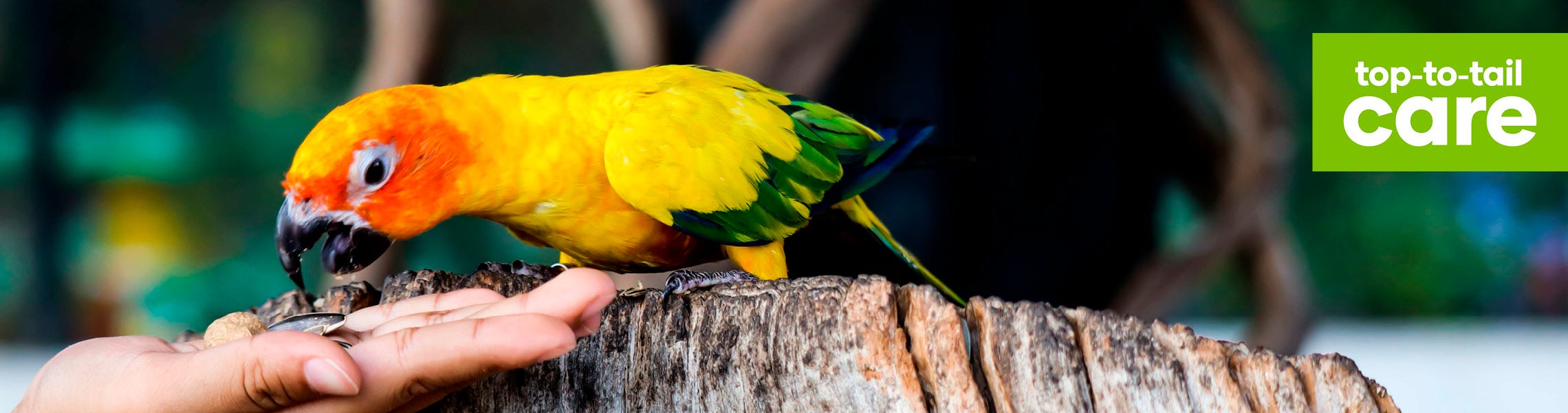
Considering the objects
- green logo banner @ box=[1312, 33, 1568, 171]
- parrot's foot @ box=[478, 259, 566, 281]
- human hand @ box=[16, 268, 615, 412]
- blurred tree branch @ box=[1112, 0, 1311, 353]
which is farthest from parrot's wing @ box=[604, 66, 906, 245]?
blurred tree branch @ box=[1112, 0, 1311, 353]

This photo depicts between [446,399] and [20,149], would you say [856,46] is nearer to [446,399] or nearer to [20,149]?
[446,399]

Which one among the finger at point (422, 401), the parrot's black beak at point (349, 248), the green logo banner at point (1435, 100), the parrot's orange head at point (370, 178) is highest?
the green logo banner at point (1435, 100)

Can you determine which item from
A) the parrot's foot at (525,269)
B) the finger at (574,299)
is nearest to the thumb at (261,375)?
the finger at (574,299)

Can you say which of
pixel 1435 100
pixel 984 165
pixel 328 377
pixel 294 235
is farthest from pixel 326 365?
pixel 1435 100

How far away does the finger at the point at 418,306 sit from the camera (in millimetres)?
886

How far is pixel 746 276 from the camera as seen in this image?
3.58 feet

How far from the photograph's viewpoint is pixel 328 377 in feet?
2.11

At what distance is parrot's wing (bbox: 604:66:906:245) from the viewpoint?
1037 millimetres

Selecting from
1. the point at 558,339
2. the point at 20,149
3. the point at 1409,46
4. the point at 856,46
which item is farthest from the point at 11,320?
the point at 1409,46

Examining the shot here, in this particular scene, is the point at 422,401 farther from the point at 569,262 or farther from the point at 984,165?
the point at 984,165

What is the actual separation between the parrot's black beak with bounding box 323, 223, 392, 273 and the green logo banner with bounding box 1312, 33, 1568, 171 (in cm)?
173

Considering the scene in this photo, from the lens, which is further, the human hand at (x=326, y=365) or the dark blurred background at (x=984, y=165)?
the dark blurred background at (x=984, y=165)

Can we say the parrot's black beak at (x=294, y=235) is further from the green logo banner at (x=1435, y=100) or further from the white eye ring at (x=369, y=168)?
the green logo banner at (x=1435, y=100)

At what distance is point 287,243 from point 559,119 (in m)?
0.29
